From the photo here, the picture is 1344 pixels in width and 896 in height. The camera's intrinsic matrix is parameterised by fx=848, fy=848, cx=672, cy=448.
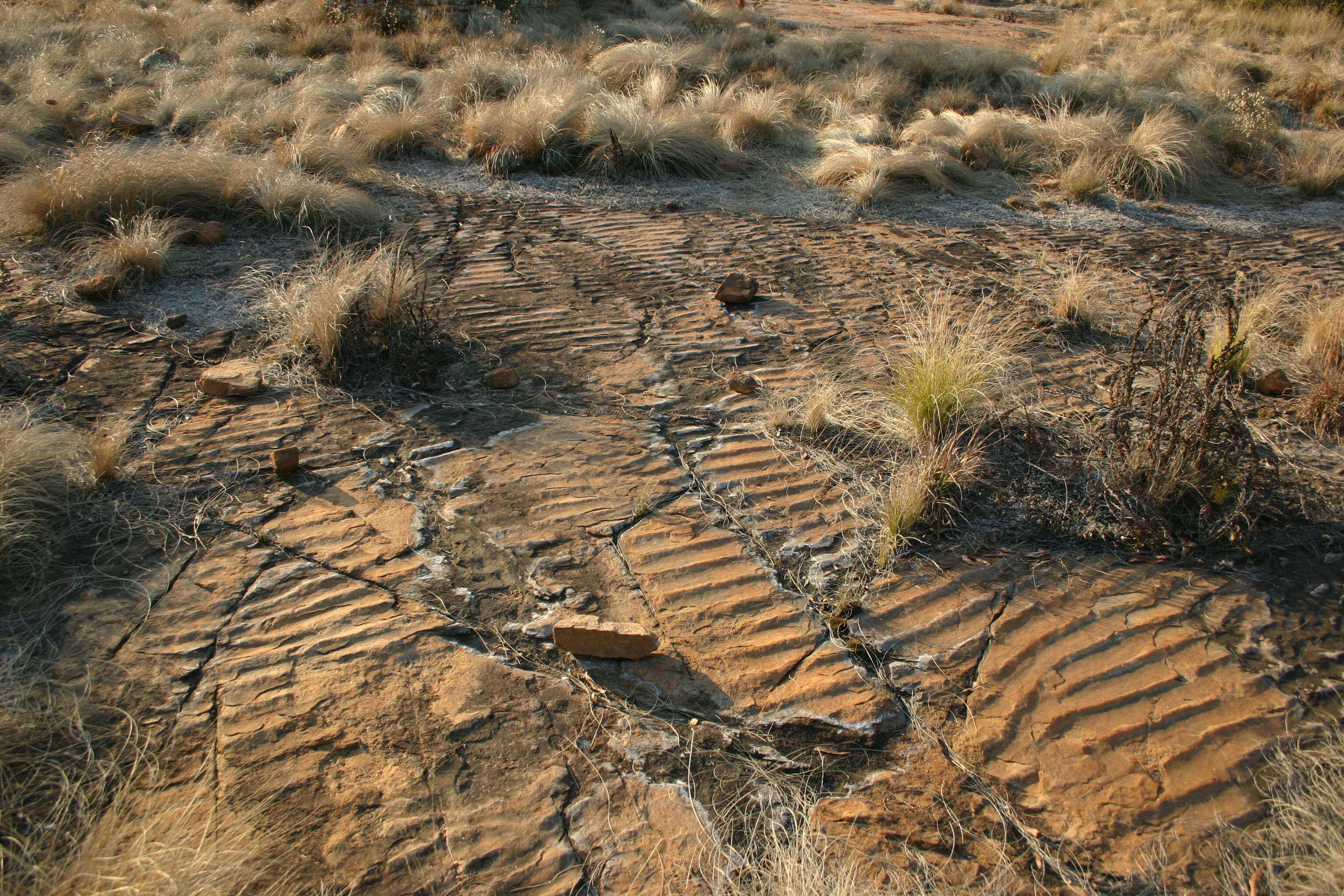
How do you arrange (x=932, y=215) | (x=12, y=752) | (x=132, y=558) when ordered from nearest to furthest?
(x=12, y=752), (x=132, y=558), (x=932, y=215)

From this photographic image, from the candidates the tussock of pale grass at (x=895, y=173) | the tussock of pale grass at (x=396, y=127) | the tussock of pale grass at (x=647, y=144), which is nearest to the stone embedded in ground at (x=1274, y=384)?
the tussock of pale grass at (x=895, y=173)

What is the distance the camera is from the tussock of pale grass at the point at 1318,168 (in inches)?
259

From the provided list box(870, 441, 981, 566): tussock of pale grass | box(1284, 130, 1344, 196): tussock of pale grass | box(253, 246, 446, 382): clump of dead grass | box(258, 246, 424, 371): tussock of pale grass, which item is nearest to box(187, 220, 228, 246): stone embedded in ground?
box(258, 246, 424, 371): tussock of pale grass

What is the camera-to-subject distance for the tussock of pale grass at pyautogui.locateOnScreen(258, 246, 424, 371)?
12.0 feet

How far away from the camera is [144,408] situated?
3.35 meters

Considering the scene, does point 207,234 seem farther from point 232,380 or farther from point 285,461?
point 285,461

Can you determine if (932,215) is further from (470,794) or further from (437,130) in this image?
(470,794)

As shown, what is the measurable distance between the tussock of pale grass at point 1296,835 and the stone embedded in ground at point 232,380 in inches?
140

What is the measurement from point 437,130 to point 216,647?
599 cm

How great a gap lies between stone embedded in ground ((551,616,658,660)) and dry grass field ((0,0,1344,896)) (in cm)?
2

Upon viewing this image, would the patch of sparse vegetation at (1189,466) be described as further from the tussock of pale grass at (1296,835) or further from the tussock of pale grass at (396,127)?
the tussock of pale grass at (396,127)

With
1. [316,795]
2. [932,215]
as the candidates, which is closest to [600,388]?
[316,795]

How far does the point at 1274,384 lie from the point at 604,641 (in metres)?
3.10

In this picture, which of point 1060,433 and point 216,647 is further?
point 1060,433
